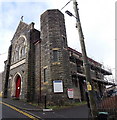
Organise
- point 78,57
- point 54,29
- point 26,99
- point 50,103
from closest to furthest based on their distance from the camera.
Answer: point 50,103, point 26,99, point 54,29, point 78,57

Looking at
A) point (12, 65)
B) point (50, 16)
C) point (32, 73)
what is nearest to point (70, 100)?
point (32, 73)

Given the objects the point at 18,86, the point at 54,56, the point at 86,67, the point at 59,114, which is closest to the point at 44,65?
the point at 54,56

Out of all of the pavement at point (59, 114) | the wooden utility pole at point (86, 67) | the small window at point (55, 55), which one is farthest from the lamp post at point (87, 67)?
the small window at point (55, 55)

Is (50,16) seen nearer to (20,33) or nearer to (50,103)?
(20,33)

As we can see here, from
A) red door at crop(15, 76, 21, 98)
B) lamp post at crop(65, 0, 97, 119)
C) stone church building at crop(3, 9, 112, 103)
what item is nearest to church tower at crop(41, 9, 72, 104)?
stone church building at crop(3, 9, 112, 103)

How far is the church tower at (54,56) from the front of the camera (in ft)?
43.1

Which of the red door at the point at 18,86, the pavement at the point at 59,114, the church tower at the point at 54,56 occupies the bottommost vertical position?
the pavement at the point at 59,114

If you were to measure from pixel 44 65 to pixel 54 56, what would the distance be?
1.79 metres

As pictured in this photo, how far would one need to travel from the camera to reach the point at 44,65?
15227 millimetres

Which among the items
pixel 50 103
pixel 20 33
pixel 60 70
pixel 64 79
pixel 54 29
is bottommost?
pixel 50 103

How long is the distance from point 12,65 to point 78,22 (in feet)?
54.7

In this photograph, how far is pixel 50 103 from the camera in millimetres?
12492

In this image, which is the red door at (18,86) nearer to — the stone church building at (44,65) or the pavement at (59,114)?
the stone church building at (44,65)

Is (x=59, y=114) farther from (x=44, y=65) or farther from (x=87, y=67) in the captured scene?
(x=44, y=65)
